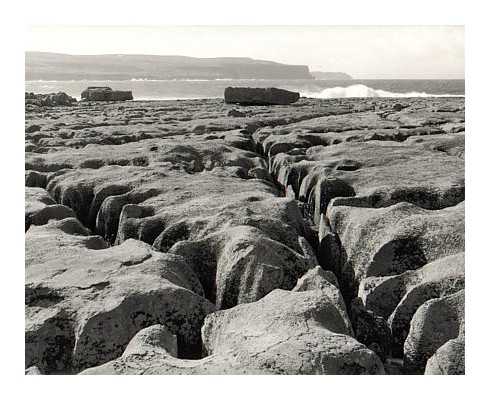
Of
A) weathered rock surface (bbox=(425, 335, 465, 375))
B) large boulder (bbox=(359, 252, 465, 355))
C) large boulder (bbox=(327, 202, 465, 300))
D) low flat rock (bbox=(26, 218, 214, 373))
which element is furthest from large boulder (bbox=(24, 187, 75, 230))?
weathered rock surface (bbox=(425, 335, 465, 375))

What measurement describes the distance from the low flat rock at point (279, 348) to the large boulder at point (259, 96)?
27.3 metres

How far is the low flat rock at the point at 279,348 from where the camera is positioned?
4062 millimetres

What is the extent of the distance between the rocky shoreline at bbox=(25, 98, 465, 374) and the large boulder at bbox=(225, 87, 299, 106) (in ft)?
67.8

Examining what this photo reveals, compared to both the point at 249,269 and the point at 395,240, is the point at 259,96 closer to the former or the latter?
the point at 395,240

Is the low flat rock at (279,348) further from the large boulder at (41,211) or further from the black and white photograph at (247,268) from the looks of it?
the large boulder at (41,211)

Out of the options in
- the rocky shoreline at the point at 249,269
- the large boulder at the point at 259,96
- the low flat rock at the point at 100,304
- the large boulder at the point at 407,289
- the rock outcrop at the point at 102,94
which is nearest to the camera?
the rocky shoreline at the point at 249,269

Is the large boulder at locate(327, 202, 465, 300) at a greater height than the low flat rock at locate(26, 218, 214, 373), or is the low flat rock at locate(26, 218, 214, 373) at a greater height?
the large boulder at locate(327, 202, 465, 300)

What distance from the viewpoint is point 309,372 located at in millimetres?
3992

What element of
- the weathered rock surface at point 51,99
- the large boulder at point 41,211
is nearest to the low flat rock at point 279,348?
the large boulder at point 41,211

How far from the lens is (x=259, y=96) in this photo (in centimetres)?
3181

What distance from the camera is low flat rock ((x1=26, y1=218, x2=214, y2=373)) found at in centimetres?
482

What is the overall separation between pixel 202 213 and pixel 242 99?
2476 centimetres

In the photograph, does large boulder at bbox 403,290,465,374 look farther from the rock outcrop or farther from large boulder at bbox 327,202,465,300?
the rock outcrop

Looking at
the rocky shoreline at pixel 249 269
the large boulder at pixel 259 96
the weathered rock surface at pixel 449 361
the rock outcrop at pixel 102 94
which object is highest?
the rock outcrop at pixel 102 94
